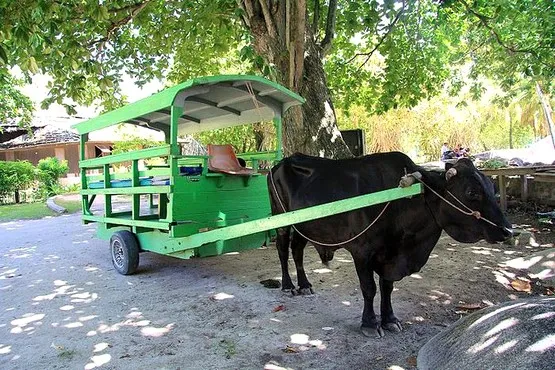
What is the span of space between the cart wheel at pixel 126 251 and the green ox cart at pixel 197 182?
0.04 ft

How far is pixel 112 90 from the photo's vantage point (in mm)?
10758

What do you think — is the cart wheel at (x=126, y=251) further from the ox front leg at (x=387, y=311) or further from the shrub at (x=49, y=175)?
the shrub at (x=49, y=175)

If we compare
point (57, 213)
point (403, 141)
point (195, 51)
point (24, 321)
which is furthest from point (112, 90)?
point (403, 141)

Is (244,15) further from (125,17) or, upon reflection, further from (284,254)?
(284,254)

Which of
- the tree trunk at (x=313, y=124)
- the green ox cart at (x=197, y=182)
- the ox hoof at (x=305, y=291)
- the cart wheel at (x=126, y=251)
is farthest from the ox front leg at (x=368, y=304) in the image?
the tree trunk at (x=313, y=124)

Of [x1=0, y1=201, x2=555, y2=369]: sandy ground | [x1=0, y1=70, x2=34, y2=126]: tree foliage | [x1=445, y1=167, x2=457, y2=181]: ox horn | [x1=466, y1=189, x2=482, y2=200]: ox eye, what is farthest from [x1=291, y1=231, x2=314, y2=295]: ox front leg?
[x1=0, y1=70, x2=34, y2=126]: tree foliage

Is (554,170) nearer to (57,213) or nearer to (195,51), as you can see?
(195,51)

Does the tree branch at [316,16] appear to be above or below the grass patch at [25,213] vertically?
above

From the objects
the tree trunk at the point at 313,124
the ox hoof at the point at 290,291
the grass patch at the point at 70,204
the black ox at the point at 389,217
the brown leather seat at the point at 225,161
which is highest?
the tree trunk at the point at 313,124

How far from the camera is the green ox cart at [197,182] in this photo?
497 centimetres

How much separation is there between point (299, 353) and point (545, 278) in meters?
3.47

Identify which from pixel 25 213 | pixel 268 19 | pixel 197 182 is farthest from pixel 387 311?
pixel 25 213

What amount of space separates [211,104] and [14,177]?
1549 centimetres

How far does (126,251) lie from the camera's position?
5891mm
